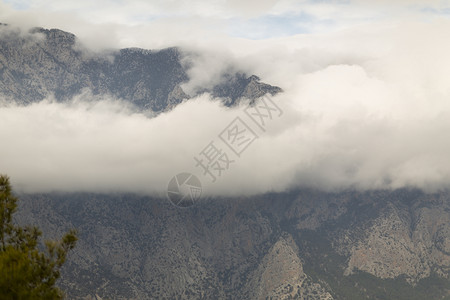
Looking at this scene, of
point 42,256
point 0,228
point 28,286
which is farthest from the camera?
point 0,228

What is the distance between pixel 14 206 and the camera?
6650 cm

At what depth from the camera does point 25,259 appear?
56.6 m

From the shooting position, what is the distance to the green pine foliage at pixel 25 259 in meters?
53.9

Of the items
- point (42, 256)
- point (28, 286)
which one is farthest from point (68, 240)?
point (28, 286)

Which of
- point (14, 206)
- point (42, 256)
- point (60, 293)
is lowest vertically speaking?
point (60, 293)

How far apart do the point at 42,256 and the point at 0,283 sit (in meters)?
7.79

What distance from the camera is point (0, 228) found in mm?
64500

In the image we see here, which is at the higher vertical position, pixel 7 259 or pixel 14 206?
pixel 14 206

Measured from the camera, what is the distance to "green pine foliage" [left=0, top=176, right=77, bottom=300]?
5391 cm

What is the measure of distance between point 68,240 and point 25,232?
22.4ft

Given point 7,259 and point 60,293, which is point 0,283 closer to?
point 7,259

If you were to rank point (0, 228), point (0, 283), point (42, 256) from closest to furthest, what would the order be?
point (0, 283), point (42, 256), point (0, 228)

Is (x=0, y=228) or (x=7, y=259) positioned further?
(x=0, y=228)

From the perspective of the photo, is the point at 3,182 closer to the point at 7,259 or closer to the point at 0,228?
the point at 0,228
